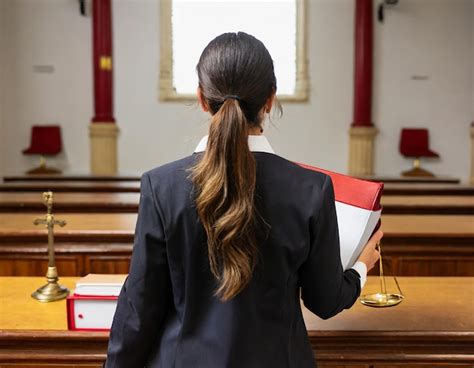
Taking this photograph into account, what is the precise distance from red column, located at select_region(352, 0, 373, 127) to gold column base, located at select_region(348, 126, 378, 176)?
0.11 meters

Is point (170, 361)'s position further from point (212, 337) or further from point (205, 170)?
point (205, 170)

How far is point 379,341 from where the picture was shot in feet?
4.64

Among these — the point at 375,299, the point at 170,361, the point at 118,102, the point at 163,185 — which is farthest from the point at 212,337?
the point at 118,102

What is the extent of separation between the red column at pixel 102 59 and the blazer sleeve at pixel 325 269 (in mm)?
6940

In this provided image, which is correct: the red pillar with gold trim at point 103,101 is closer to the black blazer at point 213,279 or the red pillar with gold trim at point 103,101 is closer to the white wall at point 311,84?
the white wall at point 311,84

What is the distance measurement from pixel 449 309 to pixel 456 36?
7.23 meters

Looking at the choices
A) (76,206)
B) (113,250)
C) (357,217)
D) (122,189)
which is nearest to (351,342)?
(357,217)

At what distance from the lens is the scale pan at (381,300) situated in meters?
1.61

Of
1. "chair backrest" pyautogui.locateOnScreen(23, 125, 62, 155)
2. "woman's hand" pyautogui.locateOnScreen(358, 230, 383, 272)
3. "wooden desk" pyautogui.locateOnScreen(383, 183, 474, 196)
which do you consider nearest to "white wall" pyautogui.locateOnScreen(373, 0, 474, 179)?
"wooden desk" pyautogui.locateOnScreen(383, 183, 474, 196)

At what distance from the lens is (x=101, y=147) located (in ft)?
25.1

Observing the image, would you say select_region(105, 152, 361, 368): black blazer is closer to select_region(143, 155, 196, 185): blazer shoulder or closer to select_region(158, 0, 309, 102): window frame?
select_region(143, 155, 196, 185): blazer shoulder

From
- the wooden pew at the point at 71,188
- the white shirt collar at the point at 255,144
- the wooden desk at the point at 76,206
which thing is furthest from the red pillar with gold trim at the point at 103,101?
the white shirt collar at the point at 255,144

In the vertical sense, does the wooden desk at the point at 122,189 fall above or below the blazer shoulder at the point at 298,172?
below

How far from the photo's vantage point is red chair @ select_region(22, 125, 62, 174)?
7.62m
